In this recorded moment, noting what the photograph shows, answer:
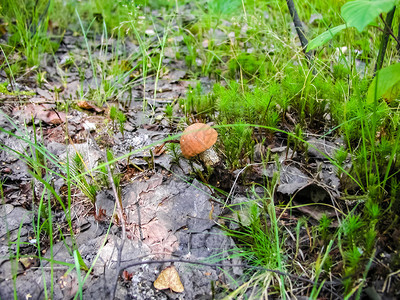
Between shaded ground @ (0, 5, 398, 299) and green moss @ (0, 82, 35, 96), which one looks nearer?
shaded ground @ (0, 5, 398, 299)

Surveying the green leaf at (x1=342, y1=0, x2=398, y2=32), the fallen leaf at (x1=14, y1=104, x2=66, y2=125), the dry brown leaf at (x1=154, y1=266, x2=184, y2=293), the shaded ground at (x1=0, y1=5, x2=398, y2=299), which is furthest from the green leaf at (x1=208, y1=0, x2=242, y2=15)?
the dry brown leaf at (x1=154, y1=266, x2=184, y2=293)

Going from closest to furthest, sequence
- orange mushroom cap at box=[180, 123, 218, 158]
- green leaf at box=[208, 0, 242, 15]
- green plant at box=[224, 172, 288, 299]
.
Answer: green plant at box=[224, 172, 288, 299] < orange mushroom cap at box=[180, 123, 218, 158] < green leaf at box=[208, 0, 242, 15]

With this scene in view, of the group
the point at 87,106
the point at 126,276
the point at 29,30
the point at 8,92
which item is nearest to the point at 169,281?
the point at 126,276

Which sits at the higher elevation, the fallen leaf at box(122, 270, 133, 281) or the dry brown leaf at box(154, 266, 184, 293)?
the fallen leaf at box(122, 270, 133, 281)

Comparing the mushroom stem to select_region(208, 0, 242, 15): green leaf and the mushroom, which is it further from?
select_region(208, 0, 242, 15): green leaf

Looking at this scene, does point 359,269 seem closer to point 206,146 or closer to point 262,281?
point 262,281

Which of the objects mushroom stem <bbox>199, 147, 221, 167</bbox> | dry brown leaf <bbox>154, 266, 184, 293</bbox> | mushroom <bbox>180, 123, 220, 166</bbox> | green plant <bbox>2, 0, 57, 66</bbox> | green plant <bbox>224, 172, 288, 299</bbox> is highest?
green plant <bbox>2, 0, 57, 66</bbox>
